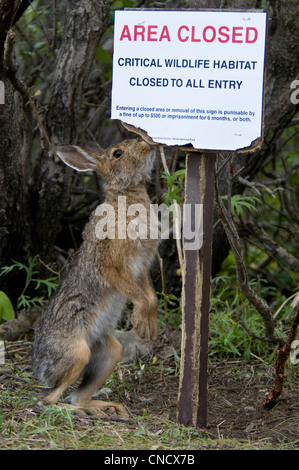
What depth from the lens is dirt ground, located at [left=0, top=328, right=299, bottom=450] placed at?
169 inches

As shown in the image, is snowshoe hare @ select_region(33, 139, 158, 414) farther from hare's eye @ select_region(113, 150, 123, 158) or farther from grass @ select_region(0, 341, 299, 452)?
grass @ select_region(0, 341, 299, 452)

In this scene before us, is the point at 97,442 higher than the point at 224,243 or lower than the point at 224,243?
lower

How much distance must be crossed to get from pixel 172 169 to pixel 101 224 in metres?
1.88

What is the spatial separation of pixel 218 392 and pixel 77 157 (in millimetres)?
1941

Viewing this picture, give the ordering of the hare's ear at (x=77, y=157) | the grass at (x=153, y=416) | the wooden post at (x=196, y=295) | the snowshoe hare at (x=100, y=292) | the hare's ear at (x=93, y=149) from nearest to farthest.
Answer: the grass at (x=153, y=416), the wooden post at (x=196, y=295), the snowshoe hare at (x=100, y=292), the hare's ear at (x=77, y=157), the hare's ear at (x=93, y=149)

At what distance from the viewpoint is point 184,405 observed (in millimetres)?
Result: 4125

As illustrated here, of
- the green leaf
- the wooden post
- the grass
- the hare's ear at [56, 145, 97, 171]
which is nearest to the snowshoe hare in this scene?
the hare's ear at [56, 145, 97, 171]

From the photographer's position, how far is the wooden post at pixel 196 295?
4.05 metres

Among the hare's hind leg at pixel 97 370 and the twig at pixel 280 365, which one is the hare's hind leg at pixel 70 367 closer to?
the hare's hind leg at pixel 97 370

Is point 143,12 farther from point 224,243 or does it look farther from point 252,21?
point 224,243

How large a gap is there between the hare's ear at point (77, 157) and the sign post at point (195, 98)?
749mm

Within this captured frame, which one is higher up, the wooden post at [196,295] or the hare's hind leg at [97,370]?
the wooden post at [196,295]

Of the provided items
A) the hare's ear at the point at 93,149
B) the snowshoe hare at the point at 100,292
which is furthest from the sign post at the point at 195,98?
the hare's ear at the point at 93,149
